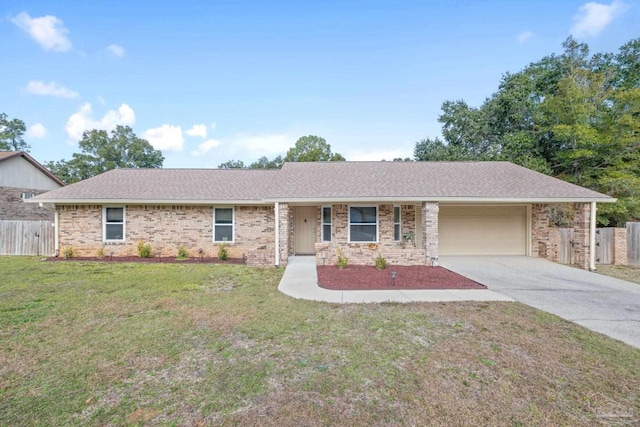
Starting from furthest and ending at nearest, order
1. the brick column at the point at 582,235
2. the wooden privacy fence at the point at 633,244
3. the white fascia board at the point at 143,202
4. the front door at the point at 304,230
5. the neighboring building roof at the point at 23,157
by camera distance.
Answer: the neighboring building roof at the point at 23,157, the front door at the point at 304,230, the white fascia board at the point at 143,202, the wooden privacy fence at the point at 633,244, the brick column at the point at 582,235

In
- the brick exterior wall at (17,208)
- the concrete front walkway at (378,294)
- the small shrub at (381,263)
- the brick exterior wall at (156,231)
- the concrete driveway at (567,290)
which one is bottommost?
the concrete driveway at (567,290)

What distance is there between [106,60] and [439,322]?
1901cm

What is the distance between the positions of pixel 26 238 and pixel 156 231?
6241 mm

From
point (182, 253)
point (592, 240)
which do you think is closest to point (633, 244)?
point (592, 240)

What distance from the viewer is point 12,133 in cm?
3459

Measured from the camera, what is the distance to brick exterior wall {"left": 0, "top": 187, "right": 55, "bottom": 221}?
17312 mm

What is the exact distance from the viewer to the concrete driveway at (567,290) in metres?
5.12

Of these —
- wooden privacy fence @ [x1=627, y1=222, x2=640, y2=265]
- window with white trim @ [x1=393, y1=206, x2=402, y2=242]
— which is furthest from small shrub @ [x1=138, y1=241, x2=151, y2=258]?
wooden privacy fence @ [x1=627, y1=222, x2=640, y2=265]

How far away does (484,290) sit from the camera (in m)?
7.17

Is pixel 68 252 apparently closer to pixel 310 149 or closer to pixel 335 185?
pixel 335 185

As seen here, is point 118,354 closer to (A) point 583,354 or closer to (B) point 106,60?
(A) point 583,354

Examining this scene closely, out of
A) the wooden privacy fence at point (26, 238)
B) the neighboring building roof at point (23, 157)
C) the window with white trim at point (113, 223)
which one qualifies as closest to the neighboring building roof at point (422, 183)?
the window with white trim at point (113, 223)

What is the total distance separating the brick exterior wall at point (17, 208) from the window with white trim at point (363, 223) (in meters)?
18.1

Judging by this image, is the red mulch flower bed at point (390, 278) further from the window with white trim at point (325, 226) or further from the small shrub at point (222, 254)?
the small shrub at point (222, 254)
